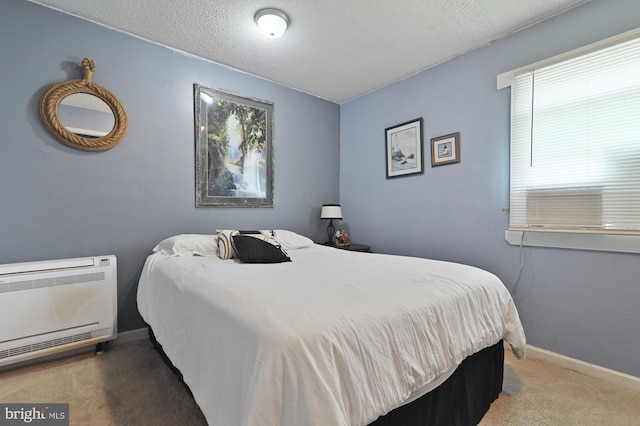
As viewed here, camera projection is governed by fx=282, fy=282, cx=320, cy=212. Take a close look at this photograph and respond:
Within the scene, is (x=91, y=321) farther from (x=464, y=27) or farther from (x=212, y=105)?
(x=464, y=27)

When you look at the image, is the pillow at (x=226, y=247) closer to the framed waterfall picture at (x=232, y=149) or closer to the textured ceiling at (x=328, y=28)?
the framed waterfall picture at (x=232, y=149)

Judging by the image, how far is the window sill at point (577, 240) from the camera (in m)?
1.82

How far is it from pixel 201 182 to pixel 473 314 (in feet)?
8.25

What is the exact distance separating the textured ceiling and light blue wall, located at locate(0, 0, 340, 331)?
0.18 meters

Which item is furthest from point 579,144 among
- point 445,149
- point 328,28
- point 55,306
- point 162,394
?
point 55,306

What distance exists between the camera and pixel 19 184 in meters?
2.00

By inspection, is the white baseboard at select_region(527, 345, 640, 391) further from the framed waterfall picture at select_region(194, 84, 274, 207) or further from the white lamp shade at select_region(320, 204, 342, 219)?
the framed waterfall picture at select_region(194, 84, 274, 207)

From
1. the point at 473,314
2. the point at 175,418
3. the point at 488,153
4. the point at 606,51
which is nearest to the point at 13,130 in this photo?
the point at 175,418

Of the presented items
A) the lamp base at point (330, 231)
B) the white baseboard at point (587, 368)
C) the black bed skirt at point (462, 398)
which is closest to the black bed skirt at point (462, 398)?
the black bed skirt at point (462, 398)

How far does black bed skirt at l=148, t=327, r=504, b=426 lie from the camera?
1.16m

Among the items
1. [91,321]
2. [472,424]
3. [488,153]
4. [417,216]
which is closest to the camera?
[472,424]

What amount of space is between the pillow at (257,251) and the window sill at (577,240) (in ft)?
6.12

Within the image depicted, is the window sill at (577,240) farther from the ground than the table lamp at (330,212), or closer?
closer

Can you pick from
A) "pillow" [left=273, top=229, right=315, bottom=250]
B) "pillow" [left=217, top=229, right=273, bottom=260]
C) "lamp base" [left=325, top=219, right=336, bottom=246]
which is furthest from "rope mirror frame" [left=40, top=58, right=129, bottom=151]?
"lamp base" [left=325, top=219, right=336, bottom=246]
